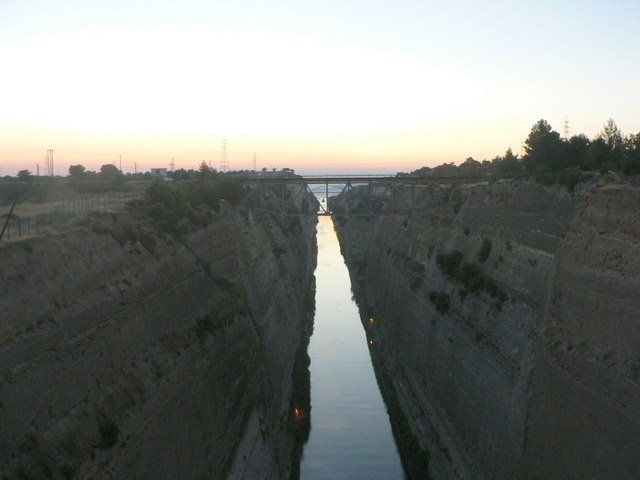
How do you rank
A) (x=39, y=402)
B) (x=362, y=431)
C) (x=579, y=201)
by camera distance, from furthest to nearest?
(x=362, y=431)
(x=579, y=201)
(x=39, y=402)

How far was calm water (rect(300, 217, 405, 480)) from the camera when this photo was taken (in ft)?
77.3

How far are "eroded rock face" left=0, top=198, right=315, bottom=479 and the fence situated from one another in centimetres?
97

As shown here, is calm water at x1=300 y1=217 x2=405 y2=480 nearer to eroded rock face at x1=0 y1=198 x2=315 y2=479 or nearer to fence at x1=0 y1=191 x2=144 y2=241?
eroded rock face at x1=0 y1=198 x2=315 y2=479

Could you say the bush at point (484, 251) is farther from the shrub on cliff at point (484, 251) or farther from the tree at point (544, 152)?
the tree at point (544, 152)

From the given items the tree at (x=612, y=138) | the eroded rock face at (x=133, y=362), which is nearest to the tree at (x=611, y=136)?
the tree at (x=612, y=138)

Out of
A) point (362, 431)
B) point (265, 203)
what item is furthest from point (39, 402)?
point (265, 203)

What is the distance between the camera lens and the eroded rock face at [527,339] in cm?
1405

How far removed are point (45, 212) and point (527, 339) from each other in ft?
41.4

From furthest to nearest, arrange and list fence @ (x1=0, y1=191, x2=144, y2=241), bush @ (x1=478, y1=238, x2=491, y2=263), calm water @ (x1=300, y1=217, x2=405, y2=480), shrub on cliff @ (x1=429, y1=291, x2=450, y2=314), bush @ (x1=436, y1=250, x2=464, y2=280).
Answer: bush @ (x1=436, y1=250, x2=464, y2=280)
shrub on cliff @ (x1=429, y1=291, x2=450, y2=314)
bush @ (x1=478, y1=238, x2=491, y2=263)
calm water @ (x1=300, y1=217, x2=405, y2=480)
fence @ (x1=0, y1=191, x2=144, y2=241)

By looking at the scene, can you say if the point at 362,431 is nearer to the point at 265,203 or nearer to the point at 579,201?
the point at 579,201

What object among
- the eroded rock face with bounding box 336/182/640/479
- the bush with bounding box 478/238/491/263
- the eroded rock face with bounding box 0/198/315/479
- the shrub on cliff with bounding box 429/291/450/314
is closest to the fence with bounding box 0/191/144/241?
the eroded rock face with bounding box 0/198/315/479

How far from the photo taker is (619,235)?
1537 centimetres

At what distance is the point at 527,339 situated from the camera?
18.2m

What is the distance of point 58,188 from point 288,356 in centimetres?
1161
